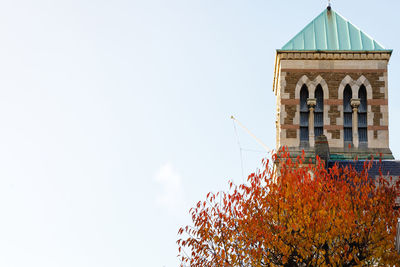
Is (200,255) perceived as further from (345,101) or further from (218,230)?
(345,101)

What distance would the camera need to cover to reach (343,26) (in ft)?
186

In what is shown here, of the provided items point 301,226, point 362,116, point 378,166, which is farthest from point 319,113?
point 301,226

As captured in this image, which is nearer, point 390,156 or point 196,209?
point 196,209

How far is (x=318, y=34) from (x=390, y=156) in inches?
334

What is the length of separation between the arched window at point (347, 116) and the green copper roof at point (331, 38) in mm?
2544

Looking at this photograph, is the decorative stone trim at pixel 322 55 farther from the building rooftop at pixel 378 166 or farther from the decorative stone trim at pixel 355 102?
the building rooftop at pixel 378 166

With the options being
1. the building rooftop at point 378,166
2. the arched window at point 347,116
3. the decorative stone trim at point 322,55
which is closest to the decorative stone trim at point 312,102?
the arched window at point 347,116

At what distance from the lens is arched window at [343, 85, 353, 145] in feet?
175

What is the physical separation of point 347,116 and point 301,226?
18026mm

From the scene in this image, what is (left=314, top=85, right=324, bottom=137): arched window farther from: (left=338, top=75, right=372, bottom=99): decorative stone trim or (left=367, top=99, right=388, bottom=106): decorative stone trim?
(left=367, top=99, right=388, bottom=106): decorative stone trim

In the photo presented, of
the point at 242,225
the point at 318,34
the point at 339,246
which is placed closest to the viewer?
the point at 339,246

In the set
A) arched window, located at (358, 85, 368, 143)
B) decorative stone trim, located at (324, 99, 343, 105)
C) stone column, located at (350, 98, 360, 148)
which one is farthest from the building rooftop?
decorative stone trim, located at (324, 99, 343, 105)

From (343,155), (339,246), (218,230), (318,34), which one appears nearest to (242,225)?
(218,230)

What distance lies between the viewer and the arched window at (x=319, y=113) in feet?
176
